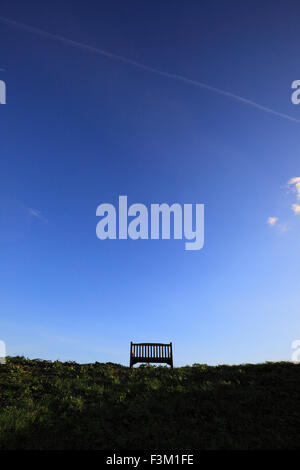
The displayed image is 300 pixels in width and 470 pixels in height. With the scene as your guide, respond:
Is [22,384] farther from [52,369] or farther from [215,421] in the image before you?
[215,421]

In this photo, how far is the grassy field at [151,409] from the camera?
6.45 metres

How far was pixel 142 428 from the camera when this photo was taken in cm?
696

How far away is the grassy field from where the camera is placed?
6453 mm

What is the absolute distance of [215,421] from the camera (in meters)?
7.30

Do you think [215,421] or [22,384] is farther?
[22,384]

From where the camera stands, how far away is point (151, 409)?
8070 millimetres
